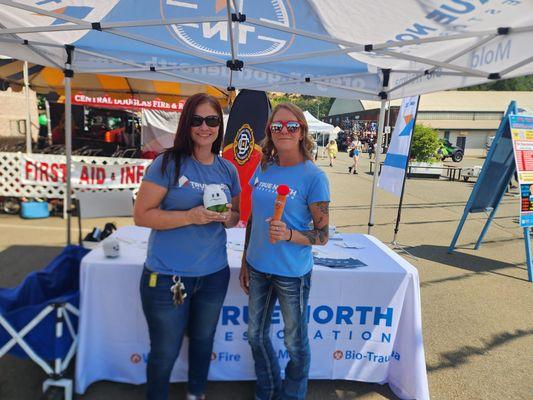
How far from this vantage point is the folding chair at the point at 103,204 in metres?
3.21

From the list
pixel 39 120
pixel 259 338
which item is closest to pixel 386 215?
pixel 259 338

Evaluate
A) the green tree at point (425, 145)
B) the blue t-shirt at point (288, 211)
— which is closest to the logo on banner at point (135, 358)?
the blue t-shirt at point (288, 211)

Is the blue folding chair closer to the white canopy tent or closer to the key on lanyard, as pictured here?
the key on lanyard

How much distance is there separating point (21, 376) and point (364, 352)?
2.37 metres

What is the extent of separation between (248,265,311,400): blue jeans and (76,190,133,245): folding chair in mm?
1933

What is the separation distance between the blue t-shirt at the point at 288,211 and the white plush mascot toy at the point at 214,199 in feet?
0.86

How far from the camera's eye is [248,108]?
4348 millimetres

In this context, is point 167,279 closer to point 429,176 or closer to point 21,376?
point 21,376

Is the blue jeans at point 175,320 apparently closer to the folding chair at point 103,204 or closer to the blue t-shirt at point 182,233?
the blue t-shirt at point 182,233

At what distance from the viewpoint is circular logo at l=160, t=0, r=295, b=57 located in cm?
267

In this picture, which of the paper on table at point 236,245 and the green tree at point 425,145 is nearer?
the paper on table at point 236,245

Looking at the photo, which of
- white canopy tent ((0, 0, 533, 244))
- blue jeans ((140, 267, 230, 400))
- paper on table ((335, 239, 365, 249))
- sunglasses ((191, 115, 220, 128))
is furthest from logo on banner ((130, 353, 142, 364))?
white canopy tent ((0, 0, 533, 244))

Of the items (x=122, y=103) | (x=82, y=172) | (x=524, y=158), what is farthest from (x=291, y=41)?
(x=122, y=103)

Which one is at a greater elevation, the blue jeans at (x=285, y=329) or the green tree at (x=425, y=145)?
the green tree at (x=425, y=145)
